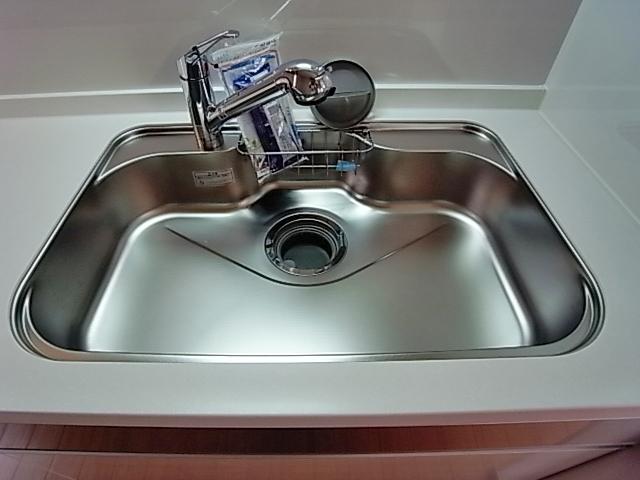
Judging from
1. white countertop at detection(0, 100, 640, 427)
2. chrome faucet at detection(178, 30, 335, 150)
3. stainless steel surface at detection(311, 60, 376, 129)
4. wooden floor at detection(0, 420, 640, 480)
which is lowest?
wooden floor at detection(0, 420, 640, 480)

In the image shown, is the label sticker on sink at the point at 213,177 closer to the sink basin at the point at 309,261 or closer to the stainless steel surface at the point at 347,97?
the sink basin at the point at 309,261

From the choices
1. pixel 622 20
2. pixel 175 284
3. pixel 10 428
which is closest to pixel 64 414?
pixel 10 428

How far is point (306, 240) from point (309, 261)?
54mm

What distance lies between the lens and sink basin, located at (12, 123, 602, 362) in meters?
0.75

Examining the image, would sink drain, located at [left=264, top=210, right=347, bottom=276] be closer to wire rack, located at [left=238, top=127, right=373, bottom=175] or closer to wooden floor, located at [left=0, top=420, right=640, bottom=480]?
wire rack, located at [left=238, top=127, right=373, bottom=175]

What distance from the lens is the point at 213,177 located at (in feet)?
3.20

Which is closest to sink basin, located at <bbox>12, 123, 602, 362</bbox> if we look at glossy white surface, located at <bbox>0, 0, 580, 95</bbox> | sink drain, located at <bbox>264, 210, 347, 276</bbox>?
sink drain, located at <bbox>264, 210, 347, 276</bbox>

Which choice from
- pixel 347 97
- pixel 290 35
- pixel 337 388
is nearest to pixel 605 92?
pixel 347 97

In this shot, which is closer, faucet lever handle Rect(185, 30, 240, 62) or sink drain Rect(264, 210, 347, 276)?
faucet lever handle Rect(185, 30, 240, 62)

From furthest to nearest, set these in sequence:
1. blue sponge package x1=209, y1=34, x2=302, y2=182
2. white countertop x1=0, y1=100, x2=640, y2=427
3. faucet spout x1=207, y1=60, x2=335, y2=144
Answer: blue sponge package x1=209, y1=34, x2=302, y2=182 → faucet spout x1=207, y1=60, x2=335, y2=144 → white countertop x1=0, y1=100, x2=640, y2=427

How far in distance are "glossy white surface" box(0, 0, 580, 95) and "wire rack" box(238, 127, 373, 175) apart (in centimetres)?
15

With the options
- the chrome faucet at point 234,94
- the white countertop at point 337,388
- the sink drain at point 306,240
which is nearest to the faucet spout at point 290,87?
the chrome faucet at point 234,94

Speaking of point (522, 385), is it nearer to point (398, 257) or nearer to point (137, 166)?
point (398, 257)

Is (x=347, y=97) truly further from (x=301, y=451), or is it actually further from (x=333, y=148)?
(x=301, y=451)
